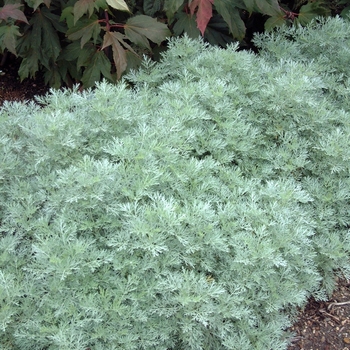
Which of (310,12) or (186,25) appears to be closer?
(186,25)

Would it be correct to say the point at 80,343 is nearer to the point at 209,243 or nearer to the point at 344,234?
the point at 209,243

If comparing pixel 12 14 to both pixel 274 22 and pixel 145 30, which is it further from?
pixel 274 22

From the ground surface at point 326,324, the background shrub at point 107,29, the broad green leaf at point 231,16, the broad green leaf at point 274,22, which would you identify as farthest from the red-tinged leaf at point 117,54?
the ground surface at point 326,324

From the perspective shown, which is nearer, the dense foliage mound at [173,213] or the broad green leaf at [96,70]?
the dense foliage mound at [173,213]

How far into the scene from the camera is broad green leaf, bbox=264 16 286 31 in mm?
3004

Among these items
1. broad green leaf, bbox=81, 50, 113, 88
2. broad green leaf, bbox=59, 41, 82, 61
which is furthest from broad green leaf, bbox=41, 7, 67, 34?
broad green leaf, bbox=81, 50, 113, 88

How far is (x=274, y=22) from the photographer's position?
3.02m

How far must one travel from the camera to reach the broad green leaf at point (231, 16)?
2.75m

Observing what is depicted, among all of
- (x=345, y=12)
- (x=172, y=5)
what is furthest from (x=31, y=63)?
(x=345, y=12)

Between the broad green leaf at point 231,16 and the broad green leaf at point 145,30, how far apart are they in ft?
1.15

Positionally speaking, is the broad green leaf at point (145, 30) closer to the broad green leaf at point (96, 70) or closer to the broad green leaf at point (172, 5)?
the broad green leaf at point (172, 5)

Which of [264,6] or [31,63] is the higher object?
[264,6]

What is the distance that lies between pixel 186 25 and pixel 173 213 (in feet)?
5.05

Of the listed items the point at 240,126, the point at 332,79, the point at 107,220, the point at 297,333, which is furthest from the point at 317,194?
the point at 107,220
